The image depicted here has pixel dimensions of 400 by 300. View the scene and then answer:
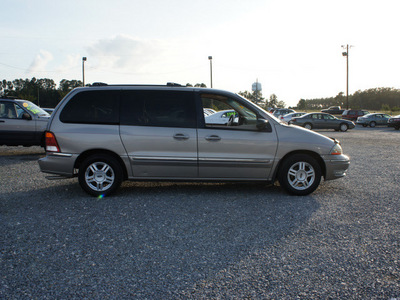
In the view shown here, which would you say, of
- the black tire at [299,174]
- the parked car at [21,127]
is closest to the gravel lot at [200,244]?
the black tire at [299,174]

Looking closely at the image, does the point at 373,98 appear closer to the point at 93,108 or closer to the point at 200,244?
the point at 93,108

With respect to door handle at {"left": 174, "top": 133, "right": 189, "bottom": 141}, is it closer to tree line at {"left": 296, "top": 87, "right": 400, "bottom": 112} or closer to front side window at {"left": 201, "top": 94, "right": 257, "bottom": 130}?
front side window at {"left": 201, "top": 94, "right": 257, "bottom": 130}

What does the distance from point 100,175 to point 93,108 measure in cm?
109

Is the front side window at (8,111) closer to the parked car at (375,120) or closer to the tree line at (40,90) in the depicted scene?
the parked car at (375,120)

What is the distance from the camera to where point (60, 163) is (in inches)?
225

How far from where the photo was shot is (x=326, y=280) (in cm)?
297

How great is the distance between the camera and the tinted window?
5.77 metres

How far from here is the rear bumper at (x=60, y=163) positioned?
5.70 metres

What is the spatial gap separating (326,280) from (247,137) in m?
3.09

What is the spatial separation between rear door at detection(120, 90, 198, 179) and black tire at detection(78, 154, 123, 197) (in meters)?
0.29

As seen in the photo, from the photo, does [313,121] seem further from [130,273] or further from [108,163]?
[130,273]

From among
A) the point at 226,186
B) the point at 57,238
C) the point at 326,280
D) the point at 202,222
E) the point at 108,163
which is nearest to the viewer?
the point at 326,280

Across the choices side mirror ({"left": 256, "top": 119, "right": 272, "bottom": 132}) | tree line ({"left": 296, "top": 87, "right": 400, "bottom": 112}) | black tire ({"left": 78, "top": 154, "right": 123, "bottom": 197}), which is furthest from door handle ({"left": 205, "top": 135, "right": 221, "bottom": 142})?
tree line ({"left": 296, "top": 87, "right": 400, "bottom": 112})

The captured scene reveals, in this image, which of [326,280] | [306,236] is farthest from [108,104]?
[326,280]
